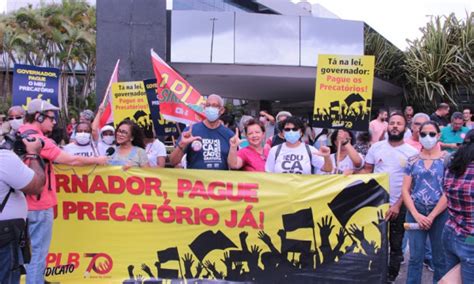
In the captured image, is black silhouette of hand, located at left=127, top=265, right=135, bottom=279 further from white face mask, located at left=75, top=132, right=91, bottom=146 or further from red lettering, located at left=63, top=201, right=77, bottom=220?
white face mask, located at left=75, top=132, right=91, bottom=146

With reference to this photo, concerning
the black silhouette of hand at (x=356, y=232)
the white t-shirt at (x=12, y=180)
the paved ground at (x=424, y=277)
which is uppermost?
the white t-shirt at (x=12, y=180)

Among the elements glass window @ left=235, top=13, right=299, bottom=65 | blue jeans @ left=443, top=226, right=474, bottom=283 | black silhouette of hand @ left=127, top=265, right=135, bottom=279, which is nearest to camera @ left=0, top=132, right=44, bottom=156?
black silhouette of hand @ left=127, top=265, right=135, bottom=279

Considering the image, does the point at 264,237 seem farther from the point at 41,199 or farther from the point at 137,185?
the point at 41,199

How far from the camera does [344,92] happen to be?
17.6ft

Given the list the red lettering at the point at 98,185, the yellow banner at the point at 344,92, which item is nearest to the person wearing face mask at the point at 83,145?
the red lettering at the point at 98,185

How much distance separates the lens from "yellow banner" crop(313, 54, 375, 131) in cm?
530

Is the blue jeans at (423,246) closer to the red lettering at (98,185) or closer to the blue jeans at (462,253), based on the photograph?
the blue jeans at (462,253)

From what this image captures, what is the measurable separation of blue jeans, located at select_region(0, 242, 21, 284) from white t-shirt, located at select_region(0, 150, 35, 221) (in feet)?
0.71

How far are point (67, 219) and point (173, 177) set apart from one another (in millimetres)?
1166

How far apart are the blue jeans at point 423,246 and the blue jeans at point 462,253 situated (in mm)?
790

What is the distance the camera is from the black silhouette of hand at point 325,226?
15.4 feet

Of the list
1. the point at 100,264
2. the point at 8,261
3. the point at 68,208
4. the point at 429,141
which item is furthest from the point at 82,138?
the point at 429,141

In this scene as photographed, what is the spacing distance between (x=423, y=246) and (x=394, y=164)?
34.3 inches

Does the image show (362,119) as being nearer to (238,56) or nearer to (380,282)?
(380,282)
